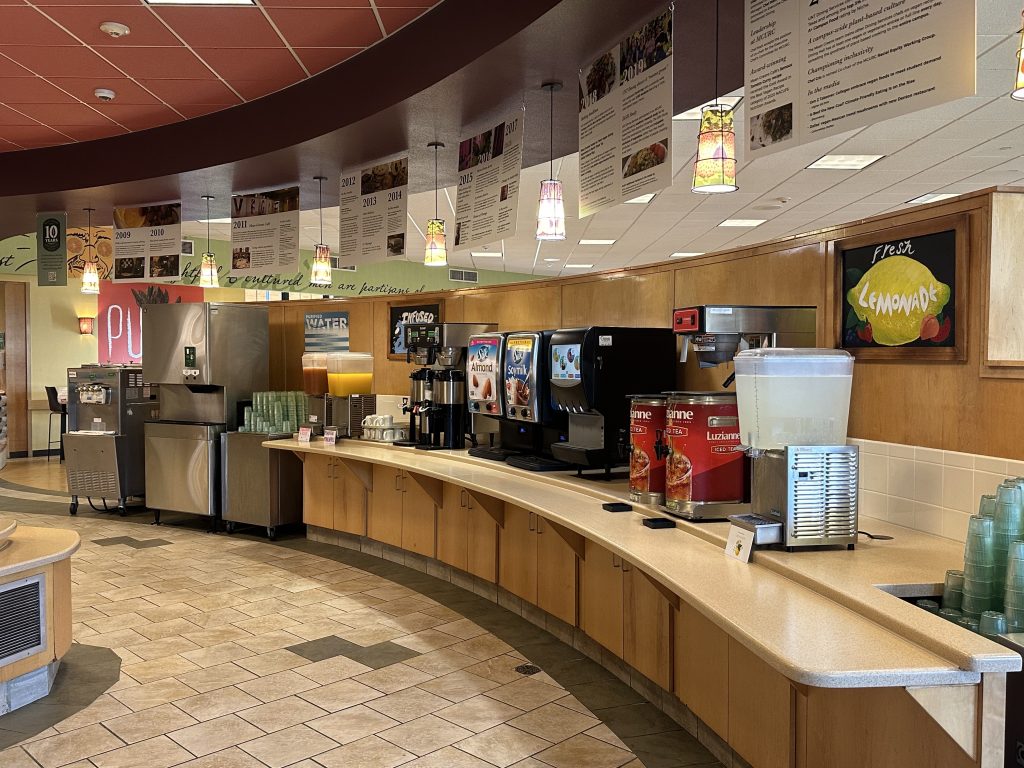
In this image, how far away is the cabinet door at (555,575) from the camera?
4.52m

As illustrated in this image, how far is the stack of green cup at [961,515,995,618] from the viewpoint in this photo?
2.33 metres

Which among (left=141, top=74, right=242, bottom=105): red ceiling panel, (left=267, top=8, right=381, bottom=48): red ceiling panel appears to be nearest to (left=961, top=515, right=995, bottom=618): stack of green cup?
(left=267, top=8, right=381, bottom=48): red ceiling panel

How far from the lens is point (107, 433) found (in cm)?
873

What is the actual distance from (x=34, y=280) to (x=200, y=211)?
24.6ft

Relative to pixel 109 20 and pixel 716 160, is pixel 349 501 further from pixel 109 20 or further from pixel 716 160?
pixel 716 160

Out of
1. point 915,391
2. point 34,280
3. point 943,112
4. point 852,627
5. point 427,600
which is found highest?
point 943,112

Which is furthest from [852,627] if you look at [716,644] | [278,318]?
[278,318]

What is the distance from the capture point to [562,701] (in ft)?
13.0

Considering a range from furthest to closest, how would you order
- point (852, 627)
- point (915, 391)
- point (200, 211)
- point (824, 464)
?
point (200, 211) → point (915, 391) → point (824, 464) → point (852, 627)

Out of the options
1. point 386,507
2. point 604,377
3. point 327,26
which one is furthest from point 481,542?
point 327,26

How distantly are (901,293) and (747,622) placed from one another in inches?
62.0

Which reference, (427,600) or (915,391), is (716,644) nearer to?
(915,391)

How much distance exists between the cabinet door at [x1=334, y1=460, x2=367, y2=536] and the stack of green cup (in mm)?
5142

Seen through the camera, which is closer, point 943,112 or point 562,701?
point 562,701
